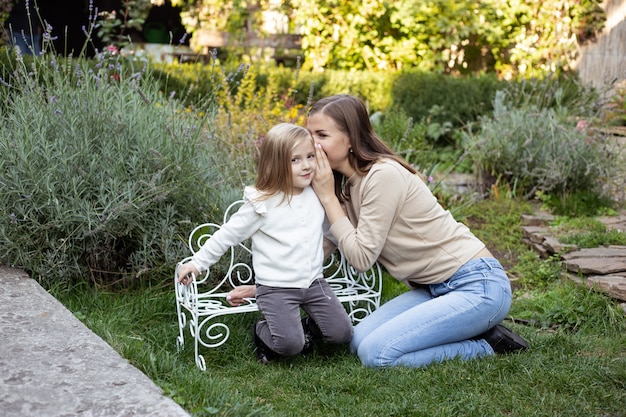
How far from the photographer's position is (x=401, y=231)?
3.39 m

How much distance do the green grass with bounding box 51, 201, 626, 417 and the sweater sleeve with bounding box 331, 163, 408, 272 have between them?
492 mm

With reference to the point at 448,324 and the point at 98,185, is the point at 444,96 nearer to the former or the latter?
the point at 98,185

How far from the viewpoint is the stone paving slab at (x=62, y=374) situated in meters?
2.27

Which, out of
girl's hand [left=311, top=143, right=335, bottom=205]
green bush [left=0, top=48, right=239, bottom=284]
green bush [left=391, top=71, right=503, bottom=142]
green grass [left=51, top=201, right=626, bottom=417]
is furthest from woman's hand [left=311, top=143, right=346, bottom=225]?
green bush [left=391, top=71, right=503, bottom=142]

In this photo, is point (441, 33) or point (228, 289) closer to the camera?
point (228, 289)

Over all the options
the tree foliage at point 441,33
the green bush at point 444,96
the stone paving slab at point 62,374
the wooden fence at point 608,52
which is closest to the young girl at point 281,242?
the stone paving slab at point 62,374

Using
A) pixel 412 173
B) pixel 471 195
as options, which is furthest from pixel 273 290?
pixel 471 195

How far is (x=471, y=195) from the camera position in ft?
20.4

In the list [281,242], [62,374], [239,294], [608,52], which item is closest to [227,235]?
[281,242]

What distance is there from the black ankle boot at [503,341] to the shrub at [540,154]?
2979 millimetres

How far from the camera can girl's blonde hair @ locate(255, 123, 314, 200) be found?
3230 mm

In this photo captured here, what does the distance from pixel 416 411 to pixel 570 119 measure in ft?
16.4

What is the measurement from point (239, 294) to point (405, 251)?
2.59ft

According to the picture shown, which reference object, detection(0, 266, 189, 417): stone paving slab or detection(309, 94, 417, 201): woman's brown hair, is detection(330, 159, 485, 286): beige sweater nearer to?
detection(309, 94, 417, 201): woman's brown hair
